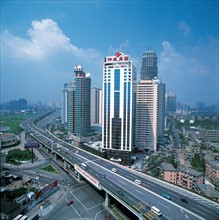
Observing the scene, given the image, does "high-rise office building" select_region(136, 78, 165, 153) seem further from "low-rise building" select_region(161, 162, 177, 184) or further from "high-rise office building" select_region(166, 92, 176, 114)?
"high-rise office building" select_region(166, 92, 176, 114)

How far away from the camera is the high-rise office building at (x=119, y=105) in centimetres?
1981

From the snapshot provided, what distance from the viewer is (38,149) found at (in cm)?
2792

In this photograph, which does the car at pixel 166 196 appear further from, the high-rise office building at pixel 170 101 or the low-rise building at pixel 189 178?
the high-rise office building at pixel 170 101

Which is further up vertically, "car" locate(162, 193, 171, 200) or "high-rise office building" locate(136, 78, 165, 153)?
"high-rise office building" locate(136, 78, 165, 153)

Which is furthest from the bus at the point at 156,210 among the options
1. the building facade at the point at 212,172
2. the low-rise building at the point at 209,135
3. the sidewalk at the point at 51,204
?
the low-rise building at the point at 209,135

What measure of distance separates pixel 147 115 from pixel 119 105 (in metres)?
7.49

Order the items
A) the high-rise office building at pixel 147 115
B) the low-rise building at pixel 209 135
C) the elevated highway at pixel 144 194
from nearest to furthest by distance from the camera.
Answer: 1. the elevated highway at pixel 144 194
2. the high-rise office building at pixel 147 115
3. the low-rise building at pixel 209 135

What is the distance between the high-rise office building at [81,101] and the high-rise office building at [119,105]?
33.2 ft

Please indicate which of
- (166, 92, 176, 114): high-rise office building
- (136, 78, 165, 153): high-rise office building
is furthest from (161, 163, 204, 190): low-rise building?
(166, 92, 176, 114): high-rise office building

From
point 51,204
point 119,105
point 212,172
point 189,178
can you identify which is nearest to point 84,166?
point 51,204

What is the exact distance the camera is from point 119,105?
20.3m

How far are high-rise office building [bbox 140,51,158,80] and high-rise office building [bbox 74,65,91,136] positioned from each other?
21835 mm

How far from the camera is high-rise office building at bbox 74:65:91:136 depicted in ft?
98.8

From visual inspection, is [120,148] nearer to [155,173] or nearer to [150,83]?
[155,173]
